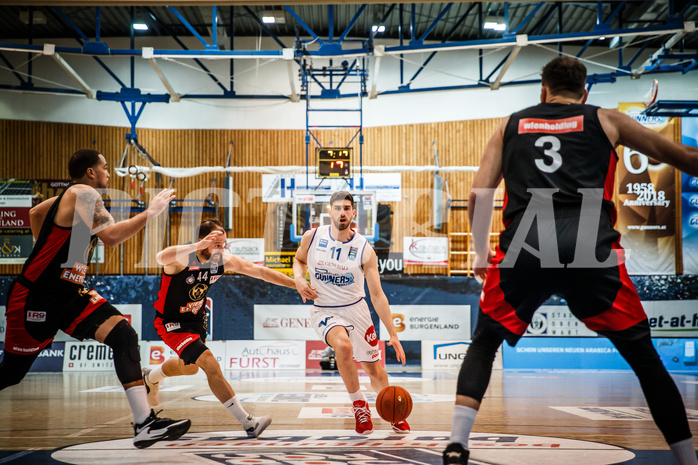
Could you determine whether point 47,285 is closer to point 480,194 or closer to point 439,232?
point 480,194

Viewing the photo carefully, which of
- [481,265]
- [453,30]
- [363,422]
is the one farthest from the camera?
[453,30]

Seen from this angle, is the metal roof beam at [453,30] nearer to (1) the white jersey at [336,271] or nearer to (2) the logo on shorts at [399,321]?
(2) the logo on shorts at [399,321]

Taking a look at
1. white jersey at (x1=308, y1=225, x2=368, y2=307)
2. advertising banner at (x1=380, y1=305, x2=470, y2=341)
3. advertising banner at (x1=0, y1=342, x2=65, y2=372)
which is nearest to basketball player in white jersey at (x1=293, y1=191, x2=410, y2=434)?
white jersey at (x1=308, y1=225, x2=368, y2=307)

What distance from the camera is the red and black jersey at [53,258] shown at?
4.10 m

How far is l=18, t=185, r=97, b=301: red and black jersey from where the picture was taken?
4.10m

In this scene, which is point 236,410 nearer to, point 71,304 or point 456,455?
point 71,304

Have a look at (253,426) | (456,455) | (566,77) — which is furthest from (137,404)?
(566,77)

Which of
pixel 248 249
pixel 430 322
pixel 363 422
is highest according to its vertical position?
pixel 248 249

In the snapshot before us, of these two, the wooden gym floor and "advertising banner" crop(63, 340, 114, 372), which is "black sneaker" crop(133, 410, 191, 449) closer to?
the wooden gym floor

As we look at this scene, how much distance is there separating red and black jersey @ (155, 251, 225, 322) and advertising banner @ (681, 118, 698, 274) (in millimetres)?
15629

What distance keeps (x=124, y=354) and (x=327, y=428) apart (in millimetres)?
1889

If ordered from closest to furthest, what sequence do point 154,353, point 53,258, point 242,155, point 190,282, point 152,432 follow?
point 152,432 < point 53,258 < point 190,282 < point 154,353 < point 242,155

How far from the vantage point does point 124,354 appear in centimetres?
405

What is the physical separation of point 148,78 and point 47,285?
56.8 ft
